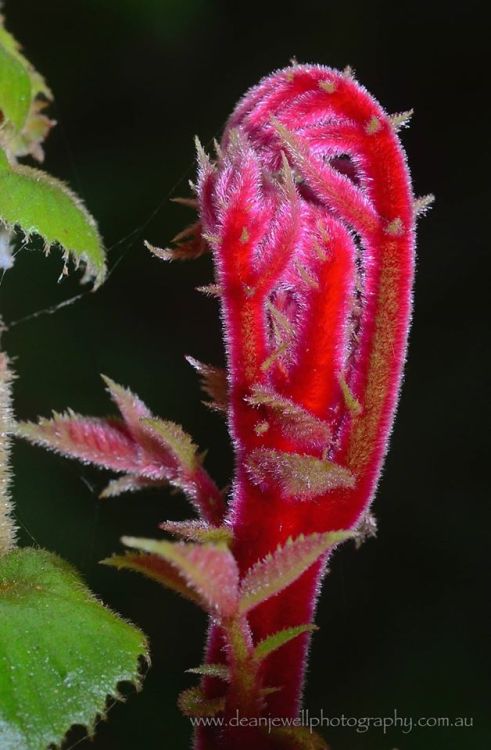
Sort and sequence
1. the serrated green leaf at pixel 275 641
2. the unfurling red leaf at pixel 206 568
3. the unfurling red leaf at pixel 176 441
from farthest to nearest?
1. the unfurling red leaf at pixel 176 441
2. the serrated green leaf at pixel 275 641
3. the unfurling red leaf at pixel 206 568

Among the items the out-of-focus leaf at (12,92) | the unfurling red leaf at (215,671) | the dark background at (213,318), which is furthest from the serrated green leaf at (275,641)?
the dark background at (213,318)

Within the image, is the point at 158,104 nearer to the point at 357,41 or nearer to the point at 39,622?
the point at 357,41

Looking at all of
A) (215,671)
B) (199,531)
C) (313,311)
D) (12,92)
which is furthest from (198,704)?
(12,92)

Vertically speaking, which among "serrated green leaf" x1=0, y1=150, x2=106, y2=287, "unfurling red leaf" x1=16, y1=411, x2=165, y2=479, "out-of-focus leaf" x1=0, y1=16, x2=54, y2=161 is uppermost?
"out-of-focus leaf" x1=0, y1=16, x2=54, y2=161

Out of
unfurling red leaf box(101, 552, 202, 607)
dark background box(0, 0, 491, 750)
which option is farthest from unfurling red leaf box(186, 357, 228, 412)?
dark background box(0, 0, 491, 750)

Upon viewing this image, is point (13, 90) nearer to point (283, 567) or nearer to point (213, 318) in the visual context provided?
point (283, 567)

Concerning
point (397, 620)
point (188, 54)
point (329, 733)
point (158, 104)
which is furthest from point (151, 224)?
point (329, 733)

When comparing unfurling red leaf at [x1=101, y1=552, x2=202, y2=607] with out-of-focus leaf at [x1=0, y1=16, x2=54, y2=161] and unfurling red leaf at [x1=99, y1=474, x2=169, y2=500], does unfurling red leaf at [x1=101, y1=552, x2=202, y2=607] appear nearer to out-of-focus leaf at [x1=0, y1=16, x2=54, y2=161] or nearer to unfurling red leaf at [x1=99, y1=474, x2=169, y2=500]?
unfurling red leaf at [x1=99, y1=474, x2=169, y2=500]

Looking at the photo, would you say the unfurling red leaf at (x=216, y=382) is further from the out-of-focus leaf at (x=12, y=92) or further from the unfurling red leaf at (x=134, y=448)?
the out-of-focus leaf at (x=12, y=92)
